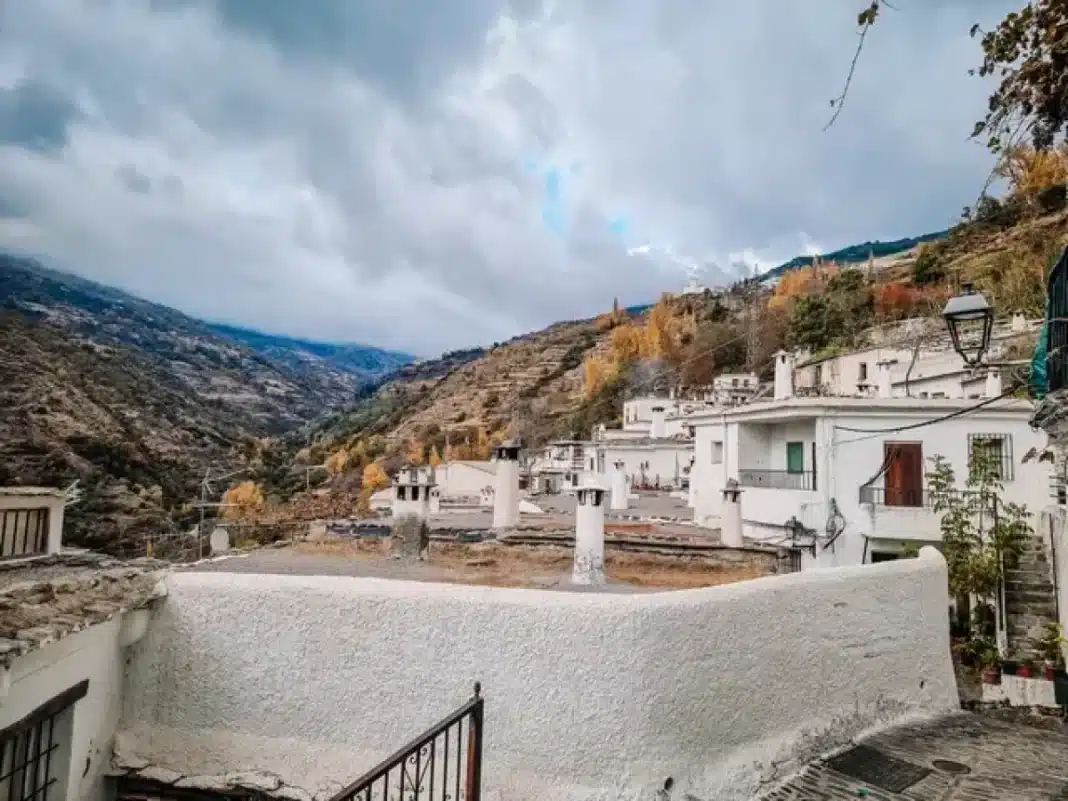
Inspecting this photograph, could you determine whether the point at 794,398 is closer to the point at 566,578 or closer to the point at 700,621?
the point at 566,578

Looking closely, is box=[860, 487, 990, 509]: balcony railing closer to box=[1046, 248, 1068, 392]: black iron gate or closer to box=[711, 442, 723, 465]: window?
box=[711, 442, 723, 465]: window

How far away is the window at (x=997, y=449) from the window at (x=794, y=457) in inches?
125

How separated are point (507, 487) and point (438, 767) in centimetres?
839

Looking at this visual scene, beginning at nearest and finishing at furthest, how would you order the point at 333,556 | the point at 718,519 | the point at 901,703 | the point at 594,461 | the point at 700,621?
1. the point at 700,621
2. the point at 901,703
3. the point at 333,556
4. the point at 718,519
5. the point at 594,461

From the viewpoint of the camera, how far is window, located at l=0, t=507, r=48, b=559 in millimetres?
11016

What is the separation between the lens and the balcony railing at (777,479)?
14.1 metres

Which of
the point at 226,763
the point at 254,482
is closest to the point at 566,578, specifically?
the point at 226,763

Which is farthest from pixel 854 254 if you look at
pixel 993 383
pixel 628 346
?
pixel 993 383

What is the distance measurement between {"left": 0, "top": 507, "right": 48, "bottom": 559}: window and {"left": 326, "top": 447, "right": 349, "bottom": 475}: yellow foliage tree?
58.6 meters

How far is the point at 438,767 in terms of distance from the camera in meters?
4.87

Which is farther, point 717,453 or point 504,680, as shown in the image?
point 717,453

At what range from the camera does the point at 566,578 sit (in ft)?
31.6

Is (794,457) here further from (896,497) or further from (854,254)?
(854,254)

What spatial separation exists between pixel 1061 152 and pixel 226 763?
8029 millimetres
